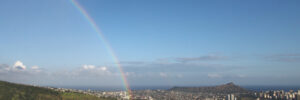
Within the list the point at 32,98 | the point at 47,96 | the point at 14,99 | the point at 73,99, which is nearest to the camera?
the point at 14,99

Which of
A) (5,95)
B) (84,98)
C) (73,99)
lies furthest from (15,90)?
(84,98)

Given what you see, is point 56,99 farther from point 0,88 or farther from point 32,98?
point 0,88

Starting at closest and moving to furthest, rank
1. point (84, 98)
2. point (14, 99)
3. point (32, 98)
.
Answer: point (14, 99), point (32, 98), point (84, 98)

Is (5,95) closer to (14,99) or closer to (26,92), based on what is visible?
(14,99)

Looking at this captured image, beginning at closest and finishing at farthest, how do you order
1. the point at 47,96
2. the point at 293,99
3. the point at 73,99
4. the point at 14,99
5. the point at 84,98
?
1. the point at 14,99
2. the point at 47,96
3. the point at 73,99
4. the point at 84,98
5. the point at 293,99

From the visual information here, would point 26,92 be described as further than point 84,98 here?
No

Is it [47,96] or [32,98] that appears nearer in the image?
[32,98]

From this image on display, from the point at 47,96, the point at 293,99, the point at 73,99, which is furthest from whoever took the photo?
the point at 293,99

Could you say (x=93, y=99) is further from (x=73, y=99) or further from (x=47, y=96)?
(x=47, y=96)

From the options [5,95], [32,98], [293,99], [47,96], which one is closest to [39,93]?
[47,96]
